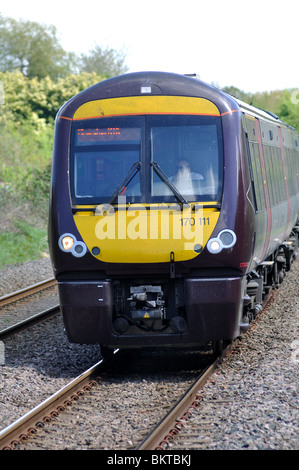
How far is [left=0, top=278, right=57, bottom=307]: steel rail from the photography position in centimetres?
1296

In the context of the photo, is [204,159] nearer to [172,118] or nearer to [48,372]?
[172,118]

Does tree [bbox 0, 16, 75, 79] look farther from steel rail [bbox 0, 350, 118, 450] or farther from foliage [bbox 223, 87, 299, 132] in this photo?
steel rail [bbox 0, 350, 118, 450]

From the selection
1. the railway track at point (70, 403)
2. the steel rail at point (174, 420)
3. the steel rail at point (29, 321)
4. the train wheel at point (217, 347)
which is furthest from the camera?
the steel rail at point (29, 321)

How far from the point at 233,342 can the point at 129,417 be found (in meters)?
3.04

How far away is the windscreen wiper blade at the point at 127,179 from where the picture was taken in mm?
7438

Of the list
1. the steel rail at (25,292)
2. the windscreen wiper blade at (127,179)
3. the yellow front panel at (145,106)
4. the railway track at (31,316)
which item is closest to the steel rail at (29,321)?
the railway track at (31,316)

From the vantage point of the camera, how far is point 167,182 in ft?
24.4

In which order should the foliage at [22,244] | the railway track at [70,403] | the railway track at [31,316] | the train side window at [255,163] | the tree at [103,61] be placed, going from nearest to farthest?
1. the railway track at [70,403]
2. the train side window at [255,163]
3. the railway track at [31,316]
4. the foliage at [22,244]
5. the tree at [103,61]

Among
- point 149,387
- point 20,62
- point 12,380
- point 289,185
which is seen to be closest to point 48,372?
point 12,380

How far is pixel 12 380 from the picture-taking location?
748cm

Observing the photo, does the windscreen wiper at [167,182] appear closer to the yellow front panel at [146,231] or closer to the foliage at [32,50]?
the yellow front panel at [146,231]

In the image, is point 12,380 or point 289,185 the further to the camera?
point 289,185

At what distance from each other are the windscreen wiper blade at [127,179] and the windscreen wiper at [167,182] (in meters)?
0.16

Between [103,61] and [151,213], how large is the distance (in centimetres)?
5822
